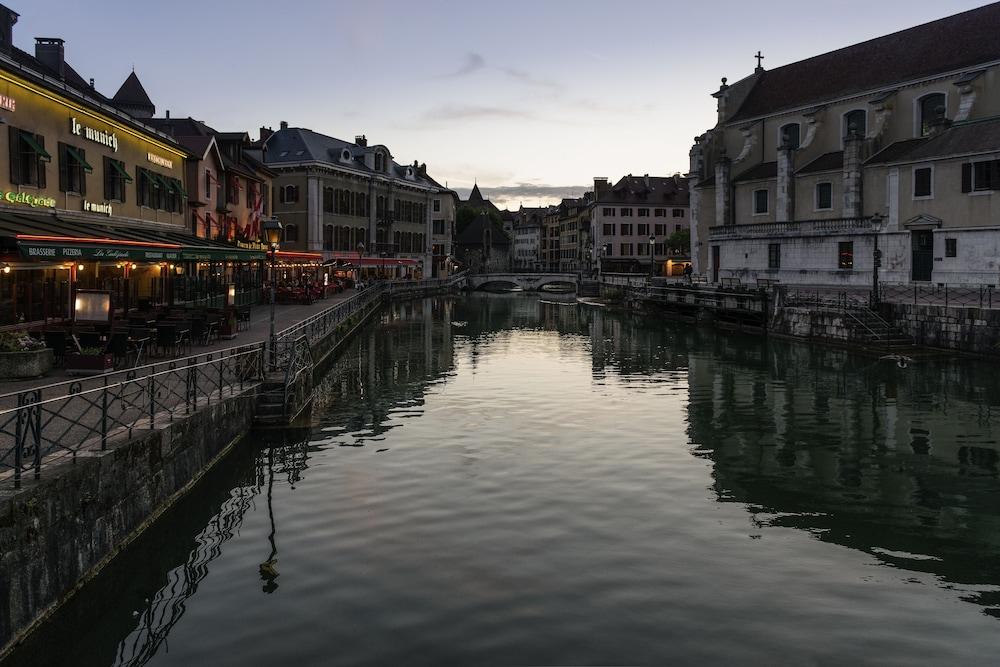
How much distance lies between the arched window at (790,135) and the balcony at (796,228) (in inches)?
329

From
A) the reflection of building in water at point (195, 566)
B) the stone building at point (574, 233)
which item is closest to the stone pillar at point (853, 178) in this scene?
the reflection of building in water at point (195, 566)

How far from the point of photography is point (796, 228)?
53.9 m

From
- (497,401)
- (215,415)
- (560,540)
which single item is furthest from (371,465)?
(497,401)

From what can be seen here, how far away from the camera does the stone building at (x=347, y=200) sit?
243 ft

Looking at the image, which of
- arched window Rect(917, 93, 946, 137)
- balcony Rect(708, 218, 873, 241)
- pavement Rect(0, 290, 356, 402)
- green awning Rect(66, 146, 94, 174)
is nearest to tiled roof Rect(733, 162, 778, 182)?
balcony Rect(708, 218, 873, 241)

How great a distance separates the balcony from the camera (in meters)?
49.6

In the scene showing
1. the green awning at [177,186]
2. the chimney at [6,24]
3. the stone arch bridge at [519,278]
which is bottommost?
the stone arch bridge at [519,278]

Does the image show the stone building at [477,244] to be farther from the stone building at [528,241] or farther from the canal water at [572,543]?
the canal water at [572,543]

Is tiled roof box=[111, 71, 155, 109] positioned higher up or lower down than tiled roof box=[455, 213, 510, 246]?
higher up

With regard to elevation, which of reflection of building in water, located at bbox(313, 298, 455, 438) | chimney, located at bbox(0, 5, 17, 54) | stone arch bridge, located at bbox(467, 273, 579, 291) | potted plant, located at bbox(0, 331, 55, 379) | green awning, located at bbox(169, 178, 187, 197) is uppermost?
chimney, located at bbox(0, 5, 17, 54)

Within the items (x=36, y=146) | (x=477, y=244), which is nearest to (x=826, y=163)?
(x=36, y=146)

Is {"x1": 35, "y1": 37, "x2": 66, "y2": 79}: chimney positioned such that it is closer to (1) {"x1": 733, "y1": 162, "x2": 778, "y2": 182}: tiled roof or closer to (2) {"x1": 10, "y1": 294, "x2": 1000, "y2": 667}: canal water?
(2) {"x1": 10, "y1": 294, "x2": 1000, "y2": 667}: canal water

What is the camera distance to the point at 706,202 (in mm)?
69188

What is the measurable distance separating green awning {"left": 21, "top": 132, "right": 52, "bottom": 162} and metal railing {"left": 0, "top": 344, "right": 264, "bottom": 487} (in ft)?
25.8
